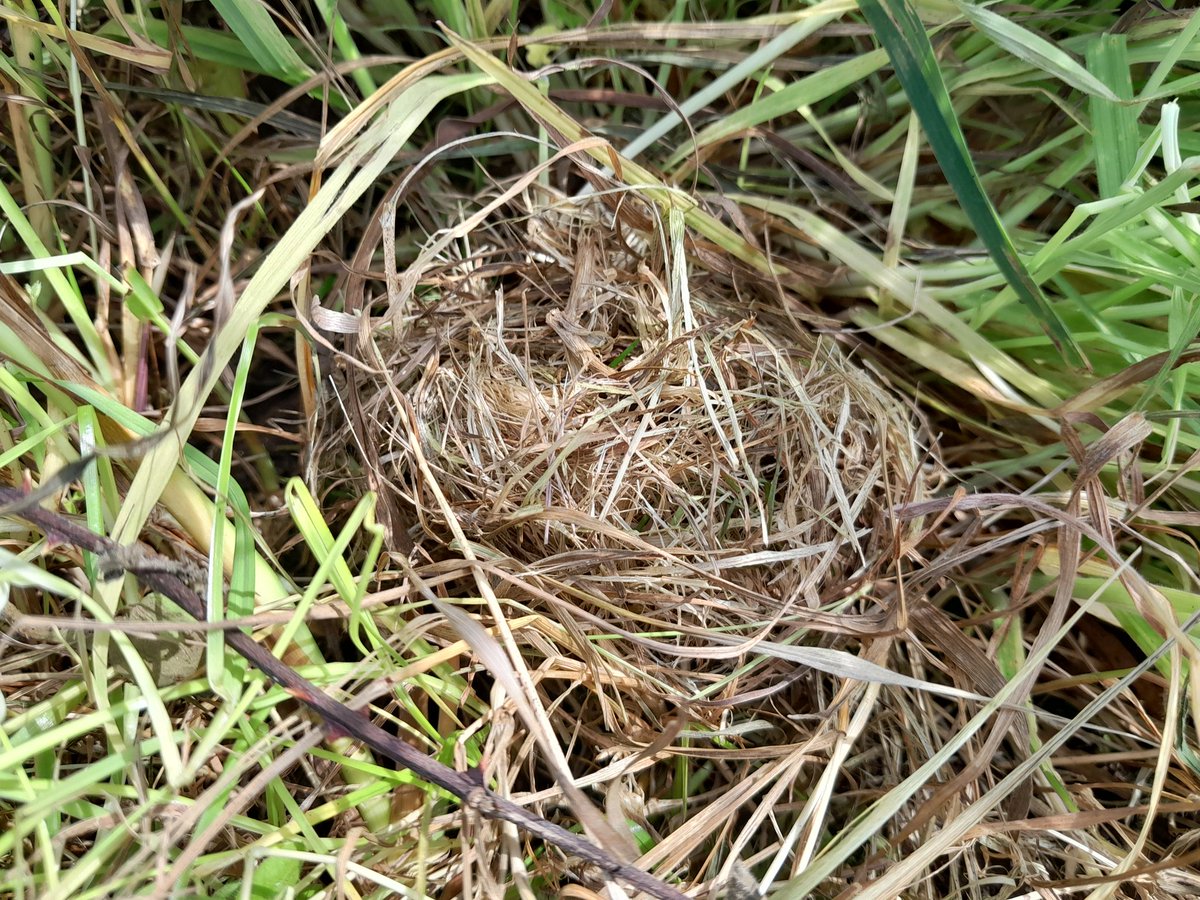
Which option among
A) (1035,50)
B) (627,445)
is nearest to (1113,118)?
(1035,50)

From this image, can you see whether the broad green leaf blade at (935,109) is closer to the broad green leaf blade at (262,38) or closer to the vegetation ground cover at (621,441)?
the vegetation ground cover at (621,441)

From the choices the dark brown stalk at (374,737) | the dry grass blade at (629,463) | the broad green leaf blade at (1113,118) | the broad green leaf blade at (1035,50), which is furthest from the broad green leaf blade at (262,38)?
the broad green leaf blade at (1113,118)

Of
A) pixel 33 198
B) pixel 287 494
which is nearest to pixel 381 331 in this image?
pixel 287 494

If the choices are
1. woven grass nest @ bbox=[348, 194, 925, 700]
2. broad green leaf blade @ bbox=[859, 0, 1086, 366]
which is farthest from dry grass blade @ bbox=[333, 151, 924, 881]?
broad green leaf blade @ bbox=[859, 0, 1086, 366]

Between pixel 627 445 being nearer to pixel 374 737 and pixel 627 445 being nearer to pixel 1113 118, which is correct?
pixel 374 737

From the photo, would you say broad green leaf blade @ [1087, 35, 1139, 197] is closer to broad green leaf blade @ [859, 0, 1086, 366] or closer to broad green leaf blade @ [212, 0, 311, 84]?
broad green leaf blade @ [859, 0, 1086, 366]
